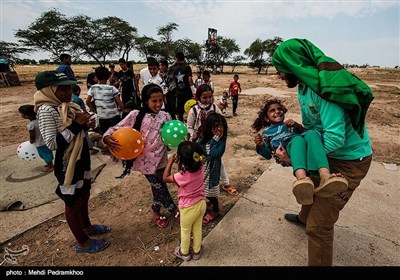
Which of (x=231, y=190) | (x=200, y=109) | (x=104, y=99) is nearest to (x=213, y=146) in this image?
(x=200, y=109)

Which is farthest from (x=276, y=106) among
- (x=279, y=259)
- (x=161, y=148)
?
(x=279, y=259)

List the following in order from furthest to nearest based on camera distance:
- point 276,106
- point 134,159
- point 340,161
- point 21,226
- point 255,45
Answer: point 255,45, point 21,226, point 134,159, point 276,106, point 340,161

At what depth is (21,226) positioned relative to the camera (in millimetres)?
2922

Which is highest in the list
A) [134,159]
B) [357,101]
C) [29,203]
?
[357,101]

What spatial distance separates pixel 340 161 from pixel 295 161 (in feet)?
1.33

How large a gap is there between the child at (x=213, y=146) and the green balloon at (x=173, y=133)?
11.0 inches

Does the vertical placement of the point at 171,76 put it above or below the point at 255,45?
below

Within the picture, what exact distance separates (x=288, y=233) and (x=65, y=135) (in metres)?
2.54

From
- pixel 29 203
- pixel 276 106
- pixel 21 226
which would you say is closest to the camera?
pixel 276 106

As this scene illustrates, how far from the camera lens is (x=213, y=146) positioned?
2.74 m

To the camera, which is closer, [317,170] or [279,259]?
[317,170]

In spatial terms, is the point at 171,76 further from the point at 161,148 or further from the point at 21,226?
the point at 21,226

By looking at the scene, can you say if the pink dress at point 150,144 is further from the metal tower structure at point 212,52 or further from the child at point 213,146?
the metal tower structure at point 212,52

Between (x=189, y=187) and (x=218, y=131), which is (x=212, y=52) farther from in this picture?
(x=189, y=187)
